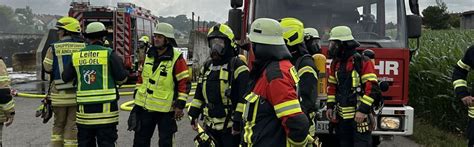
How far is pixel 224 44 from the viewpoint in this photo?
458cm

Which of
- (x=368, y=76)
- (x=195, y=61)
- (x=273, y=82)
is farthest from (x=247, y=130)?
(x=195, y=61)

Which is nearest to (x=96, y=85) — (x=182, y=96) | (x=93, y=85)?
(x=93, y=85)

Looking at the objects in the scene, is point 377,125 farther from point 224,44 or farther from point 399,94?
point 224,44

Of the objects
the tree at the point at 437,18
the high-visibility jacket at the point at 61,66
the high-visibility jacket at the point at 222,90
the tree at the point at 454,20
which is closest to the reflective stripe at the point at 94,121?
the high-visibility jacket at the point at 61,66

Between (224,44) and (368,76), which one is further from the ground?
(224,44)

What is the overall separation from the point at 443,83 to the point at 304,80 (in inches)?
192

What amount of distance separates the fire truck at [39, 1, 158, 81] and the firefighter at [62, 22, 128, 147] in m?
10.6

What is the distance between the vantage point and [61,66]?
5344 millimetres

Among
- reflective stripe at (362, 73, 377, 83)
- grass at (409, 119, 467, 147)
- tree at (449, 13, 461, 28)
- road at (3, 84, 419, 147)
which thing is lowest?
grass at (409, 119, 467, 147)

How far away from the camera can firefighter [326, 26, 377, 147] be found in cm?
483

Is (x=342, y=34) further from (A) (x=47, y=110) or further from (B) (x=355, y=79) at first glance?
(A) (x=47, y=110)

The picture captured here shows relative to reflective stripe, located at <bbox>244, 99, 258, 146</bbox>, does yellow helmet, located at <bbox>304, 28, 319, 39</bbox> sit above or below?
above

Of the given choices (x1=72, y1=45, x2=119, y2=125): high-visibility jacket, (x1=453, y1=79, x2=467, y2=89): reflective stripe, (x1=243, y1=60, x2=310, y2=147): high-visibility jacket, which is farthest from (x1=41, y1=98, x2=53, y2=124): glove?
(x1=453, y1=79, x2=467, y2=89): reflective stripe

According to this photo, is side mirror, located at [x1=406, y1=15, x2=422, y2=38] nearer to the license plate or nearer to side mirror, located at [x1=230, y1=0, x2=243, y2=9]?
the license plate
